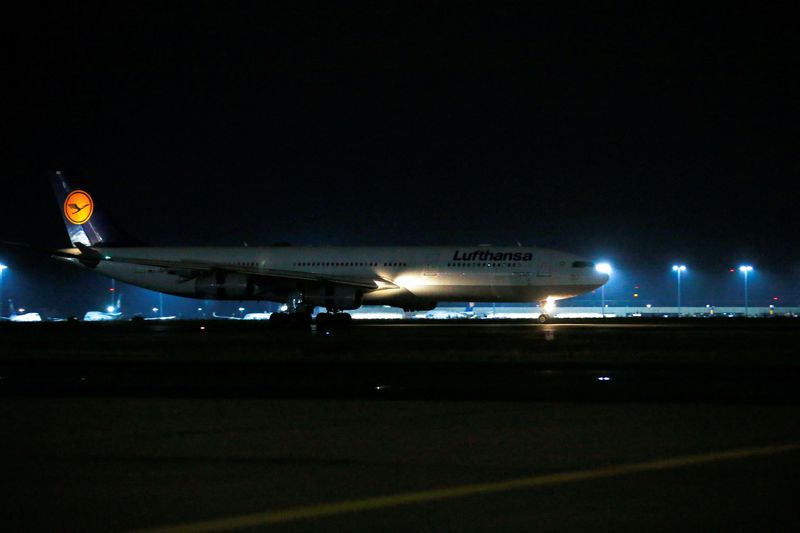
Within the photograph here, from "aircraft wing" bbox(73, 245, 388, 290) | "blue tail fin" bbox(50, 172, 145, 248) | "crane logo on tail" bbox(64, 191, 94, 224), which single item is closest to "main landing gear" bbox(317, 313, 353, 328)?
"aircraft wing" bbox(73, 245, 388, 290)

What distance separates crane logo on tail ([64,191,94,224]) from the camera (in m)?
61.7

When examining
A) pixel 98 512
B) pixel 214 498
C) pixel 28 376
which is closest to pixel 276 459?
pixel 214 498

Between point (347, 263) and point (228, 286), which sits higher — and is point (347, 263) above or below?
above

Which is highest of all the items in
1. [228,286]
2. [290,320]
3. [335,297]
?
[228,286]

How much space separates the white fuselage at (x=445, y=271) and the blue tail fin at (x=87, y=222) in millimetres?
8735

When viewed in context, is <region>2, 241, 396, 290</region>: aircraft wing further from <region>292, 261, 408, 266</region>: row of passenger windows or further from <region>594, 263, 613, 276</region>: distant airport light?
<region>594, 263, 613, 276</region>: distant airport light

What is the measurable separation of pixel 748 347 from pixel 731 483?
2394 cm

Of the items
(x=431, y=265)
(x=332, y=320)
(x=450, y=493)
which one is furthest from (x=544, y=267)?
(x=450, y=493)

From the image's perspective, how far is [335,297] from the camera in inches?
1951

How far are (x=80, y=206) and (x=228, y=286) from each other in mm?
16468

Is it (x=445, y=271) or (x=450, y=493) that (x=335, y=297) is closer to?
(x=445, y=271)

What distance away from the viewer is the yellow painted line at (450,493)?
27.0 ft

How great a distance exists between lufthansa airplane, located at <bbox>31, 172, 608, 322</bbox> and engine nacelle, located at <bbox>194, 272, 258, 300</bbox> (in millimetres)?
53

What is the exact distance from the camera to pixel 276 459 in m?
11.2
